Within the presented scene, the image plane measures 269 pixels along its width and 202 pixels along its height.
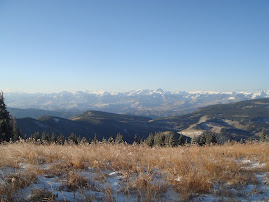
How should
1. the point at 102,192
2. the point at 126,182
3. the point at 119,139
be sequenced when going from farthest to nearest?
the point at 119,139
the point at 126,182
the point at 102,192

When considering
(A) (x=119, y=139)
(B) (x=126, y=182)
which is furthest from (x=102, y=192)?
(A) (x=119, y=139)

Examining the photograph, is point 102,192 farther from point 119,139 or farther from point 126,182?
point 119,139

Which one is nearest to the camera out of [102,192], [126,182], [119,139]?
[102,192]

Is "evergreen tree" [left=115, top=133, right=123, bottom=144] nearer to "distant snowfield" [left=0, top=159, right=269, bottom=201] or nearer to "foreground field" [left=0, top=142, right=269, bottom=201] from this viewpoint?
"foreground field" [left=0, top=142, right=269, bottom=201]

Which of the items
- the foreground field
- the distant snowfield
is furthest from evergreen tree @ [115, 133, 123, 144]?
the distant snowfield

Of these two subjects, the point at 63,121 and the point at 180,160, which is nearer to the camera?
the point at 180,160

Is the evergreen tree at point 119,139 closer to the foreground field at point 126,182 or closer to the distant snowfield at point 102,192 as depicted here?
the foreground field at point 126,182

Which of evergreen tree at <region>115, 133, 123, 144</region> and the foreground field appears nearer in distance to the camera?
the foreground field

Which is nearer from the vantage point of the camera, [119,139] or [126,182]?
[126,182]

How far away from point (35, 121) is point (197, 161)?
7749 inches

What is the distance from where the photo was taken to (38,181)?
3.52 meters

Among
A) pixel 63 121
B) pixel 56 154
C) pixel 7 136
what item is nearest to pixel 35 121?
pixel 63 121

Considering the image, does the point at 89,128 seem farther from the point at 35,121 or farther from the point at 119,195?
the point at 119,195

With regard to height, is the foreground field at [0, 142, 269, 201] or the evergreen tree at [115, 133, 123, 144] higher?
the foreground field at [0, 142, 269, 201]
